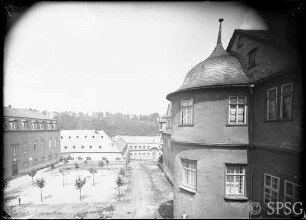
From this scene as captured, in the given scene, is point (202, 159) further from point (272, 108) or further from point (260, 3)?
point (260, 3)

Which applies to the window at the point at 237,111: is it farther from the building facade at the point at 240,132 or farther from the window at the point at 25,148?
the window at the point at 25,148

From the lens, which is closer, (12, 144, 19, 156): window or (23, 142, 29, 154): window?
(12, 144, 19, 156): window

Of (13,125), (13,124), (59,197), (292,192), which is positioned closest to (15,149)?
(13,125)

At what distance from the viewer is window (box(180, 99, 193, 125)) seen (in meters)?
9.27

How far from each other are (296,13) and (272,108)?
3926mm

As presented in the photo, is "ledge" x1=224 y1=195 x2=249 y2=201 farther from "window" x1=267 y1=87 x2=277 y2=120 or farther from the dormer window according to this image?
the dormer window

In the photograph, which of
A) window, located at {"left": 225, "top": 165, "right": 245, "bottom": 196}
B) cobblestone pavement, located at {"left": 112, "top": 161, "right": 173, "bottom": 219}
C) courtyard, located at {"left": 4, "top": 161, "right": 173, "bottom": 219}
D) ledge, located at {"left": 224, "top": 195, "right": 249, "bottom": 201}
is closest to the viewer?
ledge, located at {"left": 224, "top": 195, "right": 249, "bottom": 201}

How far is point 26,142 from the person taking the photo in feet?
90.8

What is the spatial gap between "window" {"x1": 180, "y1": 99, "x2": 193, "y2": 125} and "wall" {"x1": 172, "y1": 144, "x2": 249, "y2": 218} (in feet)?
4.74

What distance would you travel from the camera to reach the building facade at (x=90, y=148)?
3872cm

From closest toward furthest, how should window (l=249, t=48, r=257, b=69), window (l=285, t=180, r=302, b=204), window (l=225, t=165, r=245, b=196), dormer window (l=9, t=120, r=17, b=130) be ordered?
window (l=285, t=180, r=302, b=204), window (l=225, t=165, r=245, b=196), window (l=249, t=48, r=257, b=69), dormer window (l=9, t=120, r=17, b=130)

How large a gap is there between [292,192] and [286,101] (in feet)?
11.9

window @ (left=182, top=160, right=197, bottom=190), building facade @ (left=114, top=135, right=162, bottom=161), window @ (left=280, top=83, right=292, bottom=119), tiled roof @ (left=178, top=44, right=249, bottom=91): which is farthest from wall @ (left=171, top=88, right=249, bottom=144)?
building facade @ (left=114, top=135, right=162, bottom=161)

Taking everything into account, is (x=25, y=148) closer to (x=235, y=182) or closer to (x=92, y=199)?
(x=92, y=199)
